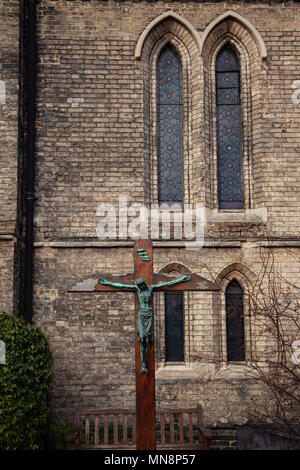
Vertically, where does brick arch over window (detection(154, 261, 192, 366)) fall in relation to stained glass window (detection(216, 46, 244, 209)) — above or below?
below

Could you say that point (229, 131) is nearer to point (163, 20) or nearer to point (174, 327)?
point (163, 20)

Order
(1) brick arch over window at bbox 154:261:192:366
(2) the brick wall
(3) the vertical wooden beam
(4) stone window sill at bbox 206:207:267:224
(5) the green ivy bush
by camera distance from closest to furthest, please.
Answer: (3) the vertical wooden beam
(5) the green ivy bush
(2) the brick wall
(1) brick arch over window at bbox 154:261:192:366
(4) stone window sill at bbox 206:207:267:224

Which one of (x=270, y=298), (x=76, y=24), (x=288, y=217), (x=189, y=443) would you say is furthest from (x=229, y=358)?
(x=76, y=24)

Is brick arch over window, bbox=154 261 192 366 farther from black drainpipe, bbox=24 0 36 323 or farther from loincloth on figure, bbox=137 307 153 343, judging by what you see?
loincloth on figure, bbox=137 307 153 343

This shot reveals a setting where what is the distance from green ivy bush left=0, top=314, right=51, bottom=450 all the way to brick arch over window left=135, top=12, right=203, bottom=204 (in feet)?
10.9

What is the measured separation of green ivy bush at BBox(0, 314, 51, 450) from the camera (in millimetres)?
7785

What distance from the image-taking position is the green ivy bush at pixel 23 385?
779cm

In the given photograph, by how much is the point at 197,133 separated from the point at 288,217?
2.23 m

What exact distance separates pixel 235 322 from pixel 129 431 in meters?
2.59

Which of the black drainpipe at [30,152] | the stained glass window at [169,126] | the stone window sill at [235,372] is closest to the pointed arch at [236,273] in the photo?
the stone window sill at [235,372]

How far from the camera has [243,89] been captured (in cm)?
1074

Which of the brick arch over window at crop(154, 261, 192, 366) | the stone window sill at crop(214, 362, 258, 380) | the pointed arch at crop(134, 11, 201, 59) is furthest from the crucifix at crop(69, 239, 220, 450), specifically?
the pointed arch at crop(134, 11, 201, 59)

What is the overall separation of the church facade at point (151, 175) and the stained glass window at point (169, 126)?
26 mm

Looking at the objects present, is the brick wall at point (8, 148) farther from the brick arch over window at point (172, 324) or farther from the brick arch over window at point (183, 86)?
the brick arch over window at point (172, 324)
